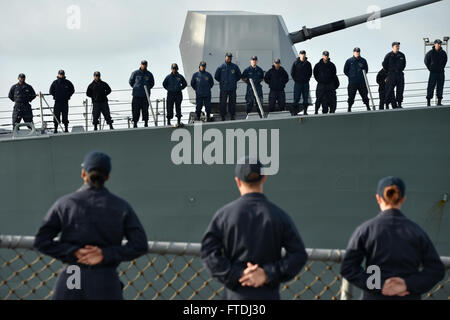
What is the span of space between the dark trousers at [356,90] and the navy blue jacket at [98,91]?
443 cm

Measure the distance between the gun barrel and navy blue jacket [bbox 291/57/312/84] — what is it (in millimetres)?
3017

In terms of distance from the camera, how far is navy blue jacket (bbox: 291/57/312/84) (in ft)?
43.1

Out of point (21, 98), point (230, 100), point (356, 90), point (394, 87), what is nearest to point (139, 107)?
point (230, 100)

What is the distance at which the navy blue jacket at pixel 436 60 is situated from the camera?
1300 cm

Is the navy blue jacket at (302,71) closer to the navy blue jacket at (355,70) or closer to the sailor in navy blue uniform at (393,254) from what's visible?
the navy blue jacket at (355,70)

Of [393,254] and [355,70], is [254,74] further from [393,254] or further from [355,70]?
[393,254]

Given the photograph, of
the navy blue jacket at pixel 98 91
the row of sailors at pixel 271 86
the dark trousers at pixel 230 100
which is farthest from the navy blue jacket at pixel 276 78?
the navy blue jacket at pixel 98 91

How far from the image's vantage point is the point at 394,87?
12758mm

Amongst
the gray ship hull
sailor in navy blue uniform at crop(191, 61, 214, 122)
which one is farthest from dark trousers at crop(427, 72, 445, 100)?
sailor in navy blue uniform at crop(191, 61, 214, 122)

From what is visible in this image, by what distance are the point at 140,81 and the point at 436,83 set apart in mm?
5483

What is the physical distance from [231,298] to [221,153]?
7.63 metres

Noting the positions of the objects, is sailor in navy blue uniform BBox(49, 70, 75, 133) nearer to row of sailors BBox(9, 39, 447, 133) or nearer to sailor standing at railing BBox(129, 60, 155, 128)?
row of sailors BBox(9, 39, 447, 133)

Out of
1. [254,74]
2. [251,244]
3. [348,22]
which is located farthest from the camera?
[348,22]
